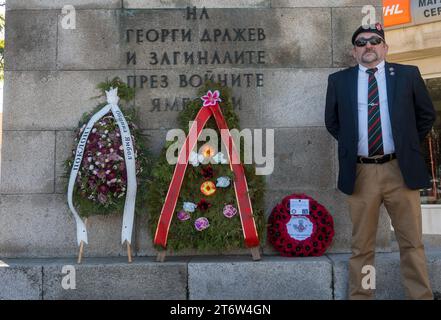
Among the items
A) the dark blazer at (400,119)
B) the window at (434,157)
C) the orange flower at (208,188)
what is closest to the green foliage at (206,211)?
the orange flower at (208,188)

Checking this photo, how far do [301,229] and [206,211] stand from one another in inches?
42.2

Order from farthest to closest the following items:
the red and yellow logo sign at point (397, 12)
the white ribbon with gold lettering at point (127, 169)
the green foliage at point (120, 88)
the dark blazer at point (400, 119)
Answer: the red and yellow logo sign at point (397, 12)
the green foliage at point (120, 88)
the white ribbon with gold lettering at point (127, 169)
the dark blazer at point (400, 119)

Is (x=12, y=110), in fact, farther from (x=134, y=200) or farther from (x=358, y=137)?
(x=358, y=137)

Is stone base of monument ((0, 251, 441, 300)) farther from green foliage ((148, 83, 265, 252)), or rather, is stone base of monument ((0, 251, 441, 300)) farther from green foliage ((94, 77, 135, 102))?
green foliage ((94, 77, 135, 102))

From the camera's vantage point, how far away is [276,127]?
5.60 meters

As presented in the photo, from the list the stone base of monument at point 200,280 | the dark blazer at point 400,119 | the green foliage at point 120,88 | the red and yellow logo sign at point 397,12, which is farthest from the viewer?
the red and yellow logo sign at point 397,12

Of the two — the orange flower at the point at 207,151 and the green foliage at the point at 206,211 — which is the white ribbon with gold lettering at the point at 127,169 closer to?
the green foliage at the point at 206,211

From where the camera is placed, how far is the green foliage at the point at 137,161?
5.02 metres

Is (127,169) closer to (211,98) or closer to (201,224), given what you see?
(201,224)

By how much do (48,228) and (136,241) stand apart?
1042 millimetres

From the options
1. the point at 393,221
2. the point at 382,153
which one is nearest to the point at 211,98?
the point at 382,153

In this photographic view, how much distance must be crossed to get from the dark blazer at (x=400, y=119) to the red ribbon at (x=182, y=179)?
1103 millimetres

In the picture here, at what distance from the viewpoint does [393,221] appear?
4.25 m

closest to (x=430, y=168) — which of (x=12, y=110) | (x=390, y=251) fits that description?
(x=390, y=251)
